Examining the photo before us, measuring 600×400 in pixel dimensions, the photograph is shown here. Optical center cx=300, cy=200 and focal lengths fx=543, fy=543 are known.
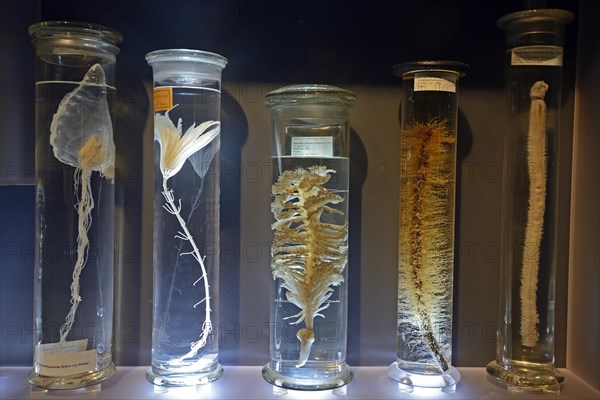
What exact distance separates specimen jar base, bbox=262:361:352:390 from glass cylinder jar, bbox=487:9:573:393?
33 cm

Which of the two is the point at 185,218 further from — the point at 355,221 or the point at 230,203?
the point at 355,221

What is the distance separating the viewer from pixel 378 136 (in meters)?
1.22

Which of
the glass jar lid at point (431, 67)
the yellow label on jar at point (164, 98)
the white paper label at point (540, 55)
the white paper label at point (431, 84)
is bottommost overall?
the yellow label on jar at point (164, 98)

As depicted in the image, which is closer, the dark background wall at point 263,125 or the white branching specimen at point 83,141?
the white branching specimen at point 83,141

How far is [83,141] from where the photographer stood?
1.06 m

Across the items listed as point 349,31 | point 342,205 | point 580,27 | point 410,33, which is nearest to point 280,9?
point 349,31

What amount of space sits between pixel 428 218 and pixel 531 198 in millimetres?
216

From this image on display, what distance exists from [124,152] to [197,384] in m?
0.53

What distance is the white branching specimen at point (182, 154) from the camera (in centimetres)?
107

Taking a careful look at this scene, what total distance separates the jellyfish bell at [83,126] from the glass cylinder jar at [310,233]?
34 cm

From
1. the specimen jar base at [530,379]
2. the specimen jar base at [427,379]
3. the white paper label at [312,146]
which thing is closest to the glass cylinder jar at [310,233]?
the white paper label at [312,146]

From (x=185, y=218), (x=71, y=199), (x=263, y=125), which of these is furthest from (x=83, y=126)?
(x=263, y=125)

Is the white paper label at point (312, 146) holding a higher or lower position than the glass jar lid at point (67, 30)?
lower

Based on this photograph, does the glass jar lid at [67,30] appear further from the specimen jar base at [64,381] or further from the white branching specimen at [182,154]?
the specimen jar base at [64,381]
